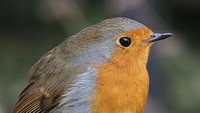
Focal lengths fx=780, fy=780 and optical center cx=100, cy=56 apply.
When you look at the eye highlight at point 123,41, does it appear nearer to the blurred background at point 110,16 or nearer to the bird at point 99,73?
the bird at point 99,73

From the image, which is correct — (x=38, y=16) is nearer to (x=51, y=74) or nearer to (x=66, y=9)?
(x=66, y=9)

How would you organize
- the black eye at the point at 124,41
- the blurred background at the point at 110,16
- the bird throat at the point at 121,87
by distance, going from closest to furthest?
1. the bird throat at the point at 121,87
2. the black eye at the point at 124,41
3. the blurred background at the point at 110,16

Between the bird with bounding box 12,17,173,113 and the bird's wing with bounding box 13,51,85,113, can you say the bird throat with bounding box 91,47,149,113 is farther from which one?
the bird's wing with bounding box 13,51,85,113

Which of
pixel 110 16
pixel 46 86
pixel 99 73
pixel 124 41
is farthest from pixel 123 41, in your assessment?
pixel 110 16

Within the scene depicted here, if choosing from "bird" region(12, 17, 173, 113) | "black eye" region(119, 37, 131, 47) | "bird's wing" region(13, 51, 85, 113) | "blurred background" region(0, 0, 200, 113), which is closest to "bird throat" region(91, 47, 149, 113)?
"bird" region(12, 17, 173, 113)

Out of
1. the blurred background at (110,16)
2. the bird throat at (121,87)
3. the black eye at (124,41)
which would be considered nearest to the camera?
the bird throat at (121,87)

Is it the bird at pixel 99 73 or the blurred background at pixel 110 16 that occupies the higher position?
the bird at pixel 99 73

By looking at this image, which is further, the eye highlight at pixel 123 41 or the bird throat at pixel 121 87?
the eye highlight at pixel 123 41

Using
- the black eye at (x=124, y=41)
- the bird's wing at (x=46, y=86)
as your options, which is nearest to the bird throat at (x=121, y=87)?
the black eye at (x=124, y=41)
